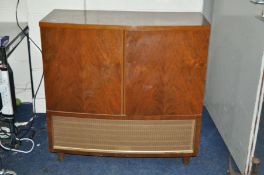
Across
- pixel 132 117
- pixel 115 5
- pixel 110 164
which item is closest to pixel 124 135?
pixel 132 117

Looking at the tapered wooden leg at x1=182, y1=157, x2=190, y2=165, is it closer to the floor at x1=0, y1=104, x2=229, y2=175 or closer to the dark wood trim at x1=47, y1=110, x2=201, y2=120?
the floor at x1=0, y1=104, x2=229, y2=175

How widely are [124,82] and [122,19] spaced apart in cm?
35

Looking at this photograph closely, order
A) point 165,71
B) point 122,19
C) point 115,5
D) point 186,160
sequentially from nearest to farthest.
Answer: point 165,71, point 122,19, point 186,160, point 115,5

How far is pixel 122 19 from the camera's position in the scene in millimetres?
1902

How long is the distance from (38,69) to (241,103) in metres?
1.40

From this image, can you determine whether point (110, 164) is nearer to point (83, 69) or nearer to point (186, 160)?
point (186, 160)

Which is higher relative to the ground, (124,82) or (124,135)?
(124,82)

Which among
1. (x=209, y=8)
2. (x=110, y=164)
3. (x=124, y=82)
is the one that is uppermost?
(x=209, y=8)

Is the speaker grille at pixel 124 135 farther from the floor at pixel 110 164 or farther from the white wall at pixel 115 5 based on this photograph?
the white wall at pixel 115 5

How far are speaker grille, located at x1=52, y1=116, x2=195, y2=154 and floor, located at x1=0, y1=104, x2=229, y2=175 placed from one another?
0.13 metres

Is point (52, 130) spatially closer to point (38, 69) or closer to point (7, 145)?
point (7, 145)

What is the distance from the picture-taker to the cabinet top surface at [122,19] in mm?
1763

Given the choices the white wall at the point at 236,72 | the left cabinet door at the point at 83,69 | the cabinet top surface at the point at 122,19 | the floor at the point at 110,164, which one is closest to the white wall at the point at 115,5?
the cabinet top surface at the point at 122,19

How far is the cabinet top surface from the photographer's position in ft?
5.78
